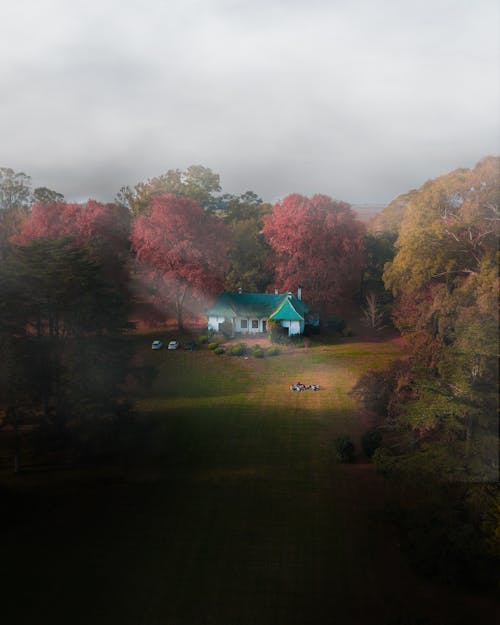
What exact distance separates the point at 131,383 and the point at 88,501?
140 inches

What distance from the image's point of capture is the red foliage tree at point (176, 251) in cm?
2233

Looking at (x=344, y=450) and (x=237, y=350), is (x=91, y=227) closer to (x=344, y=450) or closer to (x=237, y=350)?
(x=237, y=350)

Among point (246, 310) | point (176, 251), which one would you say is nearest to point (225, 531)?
point (246, 310)

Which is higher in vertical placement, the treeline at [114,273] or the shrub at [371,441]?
the treeline at [114,273]

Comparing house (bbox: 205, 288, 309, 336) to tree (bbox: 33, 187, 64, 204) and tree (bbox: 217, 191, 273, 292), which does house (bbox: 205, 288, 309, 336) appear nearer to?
tree (bbox: 217, 191, 273, 292)

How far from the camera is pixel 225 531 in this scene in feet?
28.2

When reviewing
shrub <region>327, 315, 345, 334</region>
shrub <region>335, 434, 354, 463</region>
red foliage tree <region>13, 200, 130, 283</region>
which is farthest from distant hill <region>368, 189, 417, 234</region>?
red foliage tree <region>13, 200, 130, 283</region>

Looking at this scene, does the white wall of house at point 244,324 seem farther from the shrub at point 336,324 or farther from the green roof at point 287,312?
the shrub at point 336,324

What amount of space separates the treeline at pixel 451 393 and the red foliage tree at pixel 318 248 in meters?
7.17

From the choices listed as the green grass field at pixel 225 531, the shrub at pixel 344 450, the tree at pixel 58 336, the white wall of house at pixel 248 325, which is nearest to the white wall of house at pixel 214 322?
the white wall of house at pixel 248 325

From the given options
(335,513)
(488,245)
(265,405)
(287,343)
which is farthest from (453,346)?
(287,343)

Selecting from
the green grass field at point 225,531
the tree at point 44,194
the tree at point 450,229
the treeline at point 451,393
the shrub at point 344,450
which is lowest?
the green grass field at point 225,531

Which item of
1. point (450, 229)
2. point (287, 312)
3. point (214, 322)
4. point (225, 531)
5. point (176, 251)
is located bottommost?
point (225, 531)

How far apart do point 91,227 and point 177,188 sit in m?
10.6
